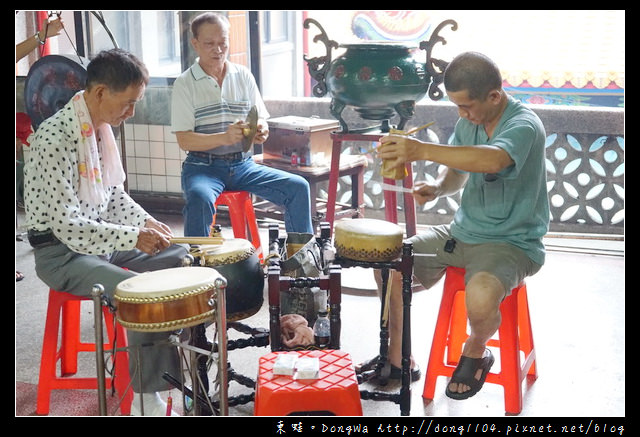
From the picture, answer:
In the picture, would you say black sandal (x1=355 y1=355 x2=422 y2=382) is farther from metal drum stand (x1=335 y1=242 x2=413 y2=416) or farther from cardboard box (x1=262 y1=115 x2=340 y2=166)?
cardboard box (x1=262 y1=115 x2=340 y2=166)

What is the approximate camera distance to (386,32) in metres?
9.90

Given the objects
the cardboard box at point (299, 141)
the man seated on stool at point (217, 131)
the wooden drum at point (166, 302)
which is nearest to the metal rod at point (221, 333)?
the wooden drum at point (166, 302)

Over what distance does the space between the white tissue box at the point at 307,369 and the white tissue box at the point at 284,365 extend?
2cm

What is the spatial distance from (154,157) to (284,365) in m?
4.16

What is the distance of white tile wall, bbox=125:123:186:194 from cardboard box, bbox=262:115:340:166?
4.52ft

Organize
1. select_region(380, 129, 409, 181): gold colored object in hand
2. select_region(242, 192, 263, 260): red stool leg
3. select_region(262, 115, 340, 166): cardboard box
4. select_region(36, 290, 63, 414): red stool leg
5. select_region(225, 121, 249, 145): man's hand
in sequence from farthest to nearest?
select_region(262, 115, 340, 166): cardboard box < select_region(242, 192, 263, 260): red stool leg < select_region(225, 121, 249, 145): man's hand < select_region(36, 290, 63, 414): red stool leg < select_region(380, 129, 409, 181): gold colored object in hand

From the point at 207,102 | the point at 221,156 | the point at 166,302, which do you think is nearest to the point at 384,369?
the point at 166,302

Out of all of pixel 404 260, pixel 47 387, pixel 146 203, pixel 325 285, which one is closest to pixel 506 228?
pixel 404 260

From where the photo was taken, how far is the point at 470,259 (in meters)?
3.04

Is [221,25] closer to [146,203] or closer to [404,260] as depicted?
[404,260]

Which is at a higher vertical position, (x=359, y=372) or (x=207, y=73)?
(x=207, y=73)

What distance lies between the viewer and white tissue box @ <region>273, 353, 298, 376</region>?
8.13 feet

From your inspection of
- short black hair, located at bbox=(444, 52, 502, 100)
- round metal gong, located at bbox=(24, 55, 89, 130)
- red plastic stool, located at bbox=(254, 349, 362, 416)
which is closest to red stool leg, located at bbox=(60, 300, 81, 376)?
red plastic stool, located at bbox=(254, 349, 362, 416)

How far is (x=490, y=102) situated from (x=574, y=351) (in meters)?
1.44
